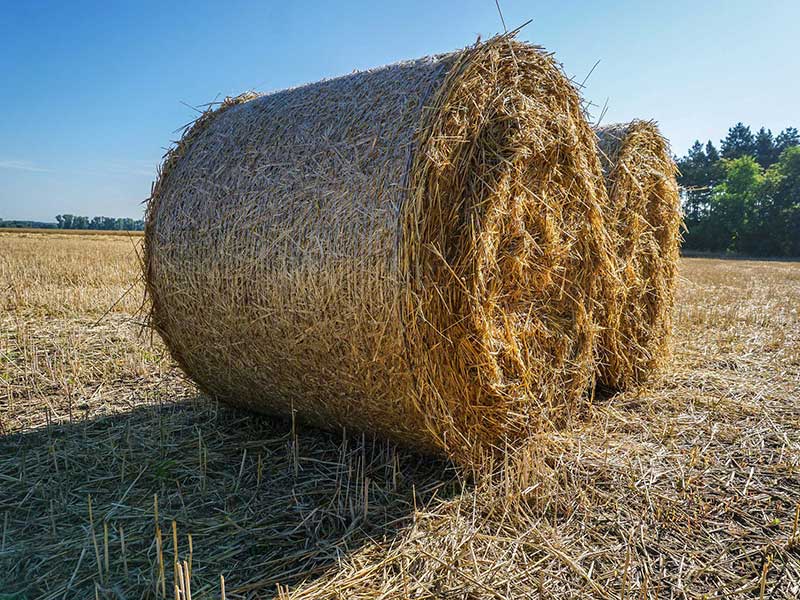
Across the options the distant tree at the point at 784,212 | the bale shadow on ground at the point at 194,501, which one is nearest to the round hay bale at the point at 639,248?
the bale shadow on ground at the point at 194,501

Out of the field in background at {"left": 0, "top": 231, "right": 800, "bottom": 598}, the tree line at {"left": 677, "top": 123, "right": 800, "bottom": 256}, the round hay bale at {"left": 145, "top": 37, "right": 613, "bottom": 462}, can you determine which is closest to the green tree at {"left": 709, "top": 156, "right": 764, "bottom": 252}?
the tree line at {"left": 677, "top": 123, "right": 800, "bottom": 256}

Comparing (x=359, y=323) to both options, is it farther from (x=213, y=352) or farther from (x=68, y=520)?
(x=68, y=520)

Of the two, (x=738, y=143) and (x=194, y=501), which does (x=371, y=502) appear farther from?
(x=738, y=143)

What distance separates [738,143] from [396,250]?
69943mm

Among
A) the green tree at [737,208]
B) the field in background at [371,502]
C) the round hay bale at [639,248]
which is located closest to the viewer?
the field in background at [371,502]

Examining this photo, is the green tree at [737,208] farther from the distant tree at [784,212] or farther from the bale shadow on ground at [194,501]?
the bale shadow on ground at [194,501]

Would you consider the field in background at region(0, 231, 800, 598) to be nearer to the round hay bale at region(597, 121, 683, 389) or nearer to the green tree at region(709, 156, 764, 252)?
the round hay bale at region(597, 121, 683, 389)

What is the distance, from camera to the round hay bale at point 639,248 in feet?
15.3

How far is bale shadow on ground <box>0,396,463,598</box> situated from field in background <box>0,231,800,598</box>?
1 cm

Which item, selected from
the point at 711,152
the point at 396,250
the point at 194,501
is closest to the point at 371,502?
the point at 194,501

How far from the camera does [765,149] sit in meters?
61.0

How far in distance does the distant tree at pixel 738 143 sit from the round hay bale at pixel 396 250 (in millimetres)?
66503

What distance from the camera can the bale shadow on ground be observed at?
2.45m

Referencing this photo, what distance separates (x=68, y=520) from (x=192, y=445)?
0.95 meters
